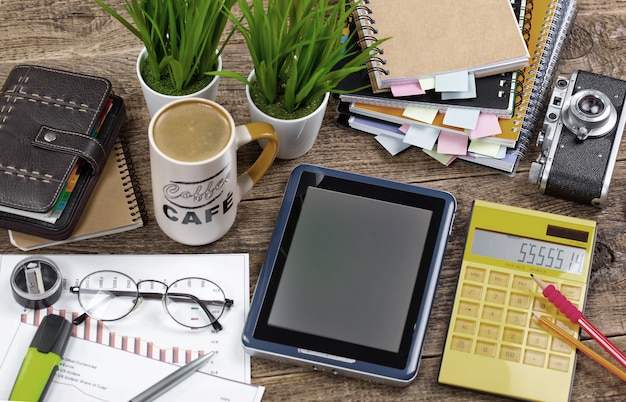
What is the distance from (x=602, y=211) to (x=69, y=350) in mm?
693

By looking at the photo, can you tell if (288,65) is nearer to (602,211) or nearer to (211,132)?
(211,132)

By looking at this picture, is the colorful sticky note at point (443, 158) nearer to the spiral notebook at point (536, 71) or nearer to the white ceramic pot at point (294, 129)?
the spiral notebook at point (536, 71)

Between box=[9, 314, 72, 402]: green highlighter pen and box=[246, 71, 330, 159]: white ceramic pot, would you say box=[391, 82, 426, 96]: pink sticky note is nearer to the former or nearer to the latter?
box=[246, 71, 330, 159]: white ceramic pot

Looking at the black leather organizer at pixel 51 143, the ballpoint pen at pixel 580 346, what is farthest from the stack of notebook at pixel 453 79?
the black leather organizer at pixel 51 143

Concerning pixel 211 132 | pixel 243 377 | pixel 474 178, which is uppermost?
pixel 211 132

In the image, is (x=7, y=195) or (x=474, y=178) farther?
(x=474, y=178)

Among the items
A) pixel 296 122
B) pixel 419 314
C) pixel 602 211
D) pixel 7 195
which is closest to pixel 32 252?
pixel 7 195

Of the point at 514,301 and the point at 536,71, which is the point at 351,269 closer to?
the point at 514,301

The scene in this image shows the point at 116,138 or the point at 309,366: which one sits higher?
the point at 116,138

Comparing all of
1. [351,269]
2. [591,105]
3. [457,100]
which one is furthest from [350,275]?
[591,105]

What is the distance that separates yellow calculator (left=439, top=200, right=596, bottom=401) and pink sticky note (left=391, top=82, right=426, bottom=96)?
0.17 meters

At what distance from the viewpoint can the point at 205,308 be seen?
3.39 ft

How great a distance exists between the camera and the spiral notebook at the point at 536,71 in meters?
1.12

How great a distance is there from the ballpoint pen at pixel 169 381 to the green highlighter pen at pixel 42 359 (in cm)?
10
